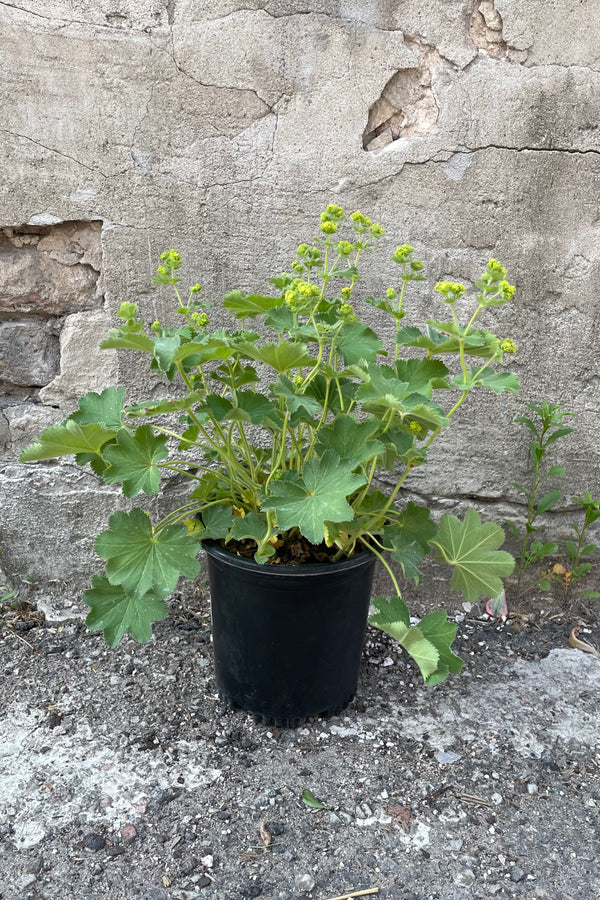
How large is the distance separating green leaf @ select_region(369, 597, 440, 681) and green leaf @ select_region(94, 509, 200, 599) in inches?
17.6

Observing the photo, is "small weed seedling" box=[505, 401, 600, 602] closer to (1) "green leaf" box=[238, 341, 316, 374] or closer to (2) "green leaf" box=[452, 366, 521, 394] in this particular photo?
(2) "green leaf" box=[452, 366, 521, 394]

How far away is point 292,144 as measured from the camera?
206 centimetres

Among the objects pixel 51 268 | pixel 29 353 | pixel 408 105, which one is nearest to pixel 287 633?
pixel 29 353

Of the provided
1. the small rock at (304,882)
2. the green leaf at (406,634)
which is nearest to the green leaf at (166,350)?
the green leaf at (406,634)

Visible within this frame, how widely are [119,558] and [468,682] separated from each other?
115cm

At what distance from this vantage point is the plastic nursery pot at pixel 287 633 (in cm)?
176

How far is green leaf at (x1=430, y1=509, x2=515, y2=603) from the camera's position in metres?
1.77

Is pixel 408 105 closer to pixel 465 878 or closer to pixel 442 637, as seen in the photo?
pixel 442 637

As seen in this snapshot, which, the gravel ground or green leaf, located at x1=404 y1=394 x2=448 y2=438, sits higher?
green leaf, located at x1=404 y1=394 x2=448 y2=438

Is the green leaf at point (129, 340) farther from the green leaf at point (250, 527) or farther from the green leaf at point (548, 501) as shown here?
the green leaf at point (548, 501)

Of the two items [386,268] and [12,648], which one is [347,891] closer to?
[12,648]

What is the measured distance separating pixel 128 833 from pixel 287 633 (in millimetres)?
581

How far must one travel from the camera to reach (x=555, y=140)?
2096 mm

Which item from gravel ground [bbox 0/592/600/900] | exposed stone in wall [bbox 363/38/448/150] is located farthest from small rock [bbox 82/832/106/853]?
exposed stone in wall [bbox 363/38/448/150]
